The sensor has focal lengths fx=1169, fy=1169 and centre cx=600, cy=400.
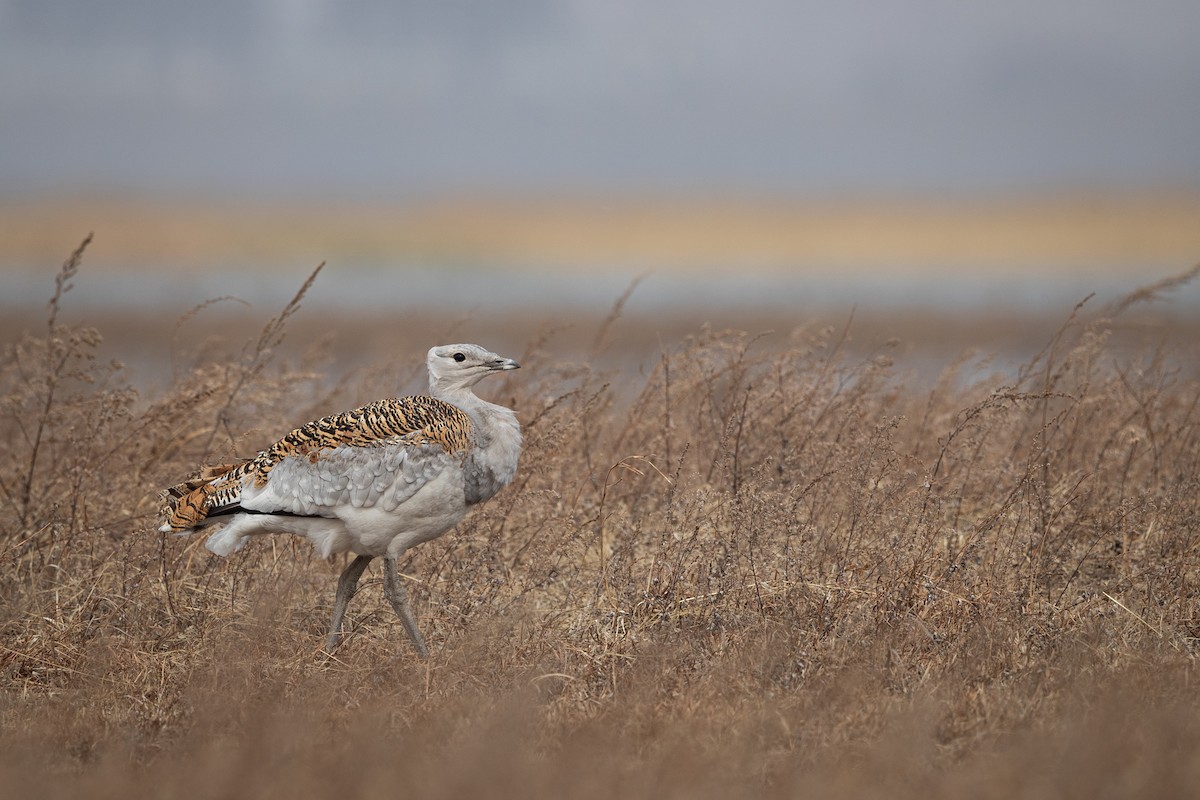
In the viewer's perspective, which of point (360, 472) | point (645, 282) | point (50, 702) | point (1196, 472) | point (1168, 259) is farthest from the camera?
point (1168, 259)

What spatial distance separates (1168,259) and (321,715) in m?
44.4

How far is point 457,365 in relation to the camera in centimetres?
615

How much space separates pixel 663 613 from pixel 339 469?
170cm

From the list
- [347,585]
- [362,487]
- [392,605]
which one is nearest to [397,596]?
[392,605]

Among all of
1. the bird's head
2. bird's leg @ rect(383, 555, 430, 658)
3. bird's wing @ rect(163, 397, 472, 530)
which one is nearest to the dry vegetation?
bird's leg @ rect(383, 555, 430, 658)

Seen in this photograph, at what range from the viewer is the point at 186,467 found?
7.52 m

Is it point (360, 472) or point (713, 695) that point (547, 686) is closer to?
point (713, 695)

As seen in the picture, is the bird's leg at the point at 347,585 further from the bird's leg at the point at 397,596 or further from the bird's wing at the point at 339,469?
the bird's wing at the point at 339,469

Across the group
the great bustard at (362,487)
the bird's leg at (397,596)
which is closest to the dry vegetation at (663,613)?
the bird's leg at (397,596)

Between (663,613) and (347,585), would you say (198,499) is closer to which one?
(347,585)

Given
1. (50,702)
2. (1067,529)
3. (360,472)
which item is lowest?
(50,702)

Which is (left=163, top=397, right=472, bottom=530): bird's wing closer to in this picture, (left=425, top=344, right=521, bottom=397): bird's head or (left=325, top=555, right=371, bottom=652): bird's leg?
(left=425, top=344, right=521, bottom=397): bird's head

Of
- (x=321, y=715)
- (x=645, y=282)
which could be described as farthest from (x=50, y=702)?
(x=645, y=282)

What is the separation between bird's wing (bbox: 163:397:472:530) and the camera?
5480 mm
